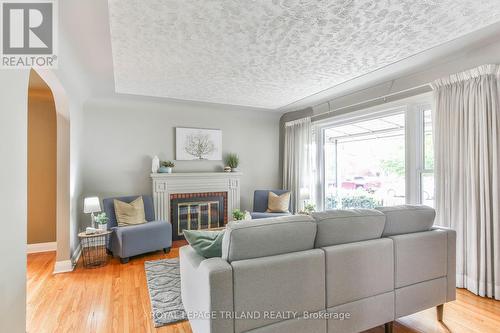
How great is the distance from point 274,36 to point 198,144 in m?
3.10

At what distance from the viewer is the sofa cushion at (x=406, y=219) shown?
6.71 ft

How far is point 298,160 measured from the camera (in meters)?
5.23

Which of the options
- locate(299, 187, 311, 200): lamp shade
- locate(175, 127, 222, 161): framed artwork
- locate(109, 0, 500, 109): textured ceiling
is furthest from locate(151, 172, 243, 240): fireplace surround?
locate(109, 0, 500, 109): textured ceiling

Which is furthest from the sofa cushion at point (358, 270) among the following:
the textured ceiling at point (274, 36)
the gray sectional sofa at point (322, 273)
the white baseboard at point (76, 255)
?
the white baseboard at point (76, 255)

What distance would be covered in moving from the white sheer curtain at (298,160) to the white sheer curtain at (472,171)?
88.5 inches

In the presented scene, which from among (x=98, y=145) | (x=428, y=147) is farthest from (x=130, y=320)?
(x=428, y=147)

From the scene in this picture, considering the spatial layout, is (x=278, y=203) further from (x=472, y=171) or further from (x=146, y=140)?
(x=472, y=171)

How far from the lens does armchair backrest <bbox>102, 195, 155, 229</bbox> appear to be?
3898 millimetres

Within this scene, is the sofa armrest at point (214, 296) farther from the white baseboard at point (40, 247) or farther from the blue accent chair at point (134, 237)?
the white baseboard at point (40, 247)

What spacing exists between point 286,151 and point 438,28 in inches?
141

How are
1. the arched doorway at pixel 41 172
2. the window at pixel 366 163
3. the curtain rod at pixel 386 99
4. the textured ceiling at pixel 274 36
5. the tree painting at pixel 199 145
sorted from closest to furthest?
the textured ceiling at pixel 274 36 → the curtain rod at pixel 386 99 → the window at pixel 366 163 → the arched doorway at pixel 41 172 → the tree painting at pixel 199 145

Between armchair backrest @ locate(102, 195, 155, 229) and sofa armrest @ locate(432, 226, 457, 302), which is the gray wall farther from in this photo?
sofa armrest @ locate(432, 226, 457, 302)

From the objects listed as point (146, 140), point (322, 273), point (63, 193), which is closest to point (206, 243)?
point (322, 273)

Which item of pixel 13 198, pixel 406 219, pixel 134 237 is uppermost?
pixel 13 198
